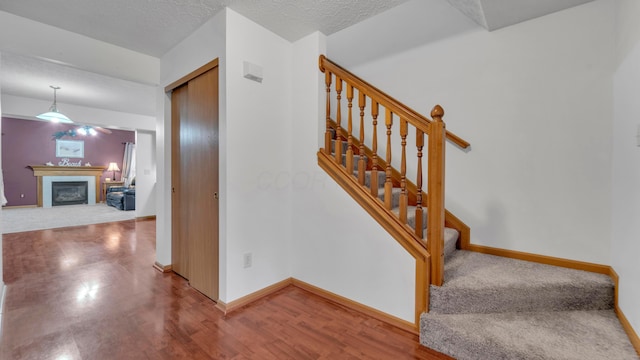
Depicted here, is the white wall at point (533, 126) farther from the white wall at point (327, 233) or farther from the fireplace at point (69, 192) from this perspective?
the fireplace at point (69, 192)

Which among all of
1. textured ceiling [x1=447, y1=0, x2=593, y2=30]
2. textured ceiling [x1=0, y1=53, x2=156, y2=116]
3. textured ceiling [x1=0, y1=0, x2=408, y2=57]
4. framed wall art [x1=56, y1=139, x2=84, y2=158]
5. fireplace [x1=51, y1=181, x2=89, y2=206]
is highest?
textured ceiling [x1=0, y1=53, x2=156, y2=116]

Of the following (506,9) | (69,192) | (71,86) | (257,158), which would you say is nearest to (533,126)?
(506,9)

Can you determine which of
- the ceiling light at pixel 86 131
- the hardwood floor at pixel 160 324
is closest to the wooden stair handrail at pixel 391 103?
the hardwood floor at pixel 160 324

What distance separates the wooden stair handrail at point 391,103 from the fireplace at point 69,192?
983 centimetres

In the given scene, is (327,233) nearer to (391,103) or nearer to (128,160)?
(391,103)

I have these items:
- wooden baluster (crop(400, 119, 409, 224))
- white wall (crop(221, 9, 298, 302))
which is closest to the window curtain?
white wall (crop(221, 9, 298, 302))

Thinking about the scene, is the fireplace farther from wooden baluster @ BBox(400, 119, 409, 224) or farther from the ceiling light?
wooden baluster @ BBox(400, 119, 409, 224)

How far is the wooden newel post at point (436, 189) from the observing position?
1600mm

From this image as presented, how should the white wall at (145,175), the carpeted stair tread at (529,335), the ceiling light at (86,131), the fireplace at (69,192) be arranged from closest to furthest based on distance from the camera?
the carpeted stair tread at (529,335), the white wall at (145,175), the fireplace at (69,192), the ceiling light at (86,131)

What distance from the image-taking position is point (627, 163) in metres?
1.53

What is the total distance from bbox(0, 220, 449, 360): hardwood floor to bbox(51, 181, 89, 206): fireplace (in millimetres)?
6856

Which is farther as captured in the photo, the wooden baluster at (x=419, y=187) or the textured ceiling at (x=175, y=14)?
the textured ceiling at (x=175, y=14)

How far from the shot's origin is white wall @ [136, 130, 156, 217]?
19.4 ft

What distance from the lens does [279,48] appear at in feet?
7.88
